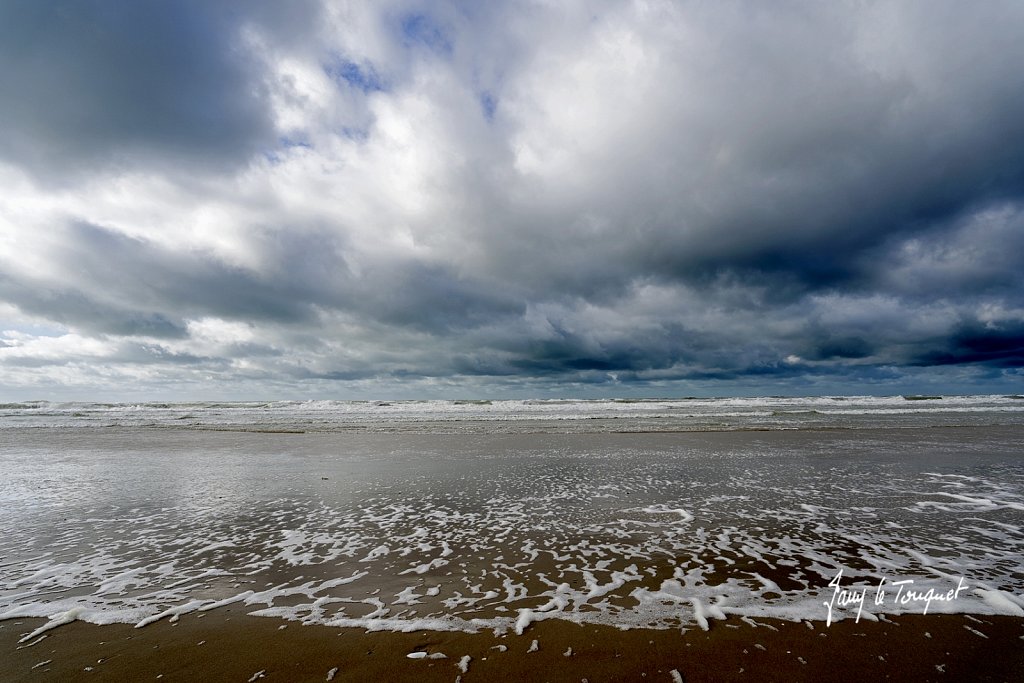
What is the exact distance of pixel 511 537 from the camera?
770 centimetres

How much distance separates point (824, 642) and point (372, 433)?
25784mm

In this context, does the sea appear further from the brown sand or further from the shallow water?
the brown sand

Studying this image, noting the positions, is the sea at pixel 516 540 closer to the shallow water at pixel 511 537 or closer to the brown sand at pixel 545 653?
the shallow water at pixel 511 537

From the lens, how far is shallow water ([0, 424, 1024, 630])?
17.0ft

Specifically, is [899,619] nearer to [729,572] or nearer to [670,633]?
[729,572]

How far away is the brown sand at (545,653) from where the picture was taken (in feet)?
12.5

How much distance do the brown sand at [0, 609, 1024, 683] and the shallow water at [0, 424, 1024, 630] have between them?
0.30 meters

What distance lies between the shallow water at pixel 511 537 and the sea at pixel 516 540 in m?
0.04

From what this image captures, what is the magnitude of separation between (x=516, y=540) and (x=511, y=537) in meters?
0.19

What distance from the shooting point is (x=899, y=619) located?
466cm

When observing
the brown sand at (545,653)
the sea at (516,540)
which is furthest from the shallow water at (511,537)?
the brown sand at (545,653)

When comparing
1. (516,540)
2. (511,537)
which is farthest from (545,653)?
(511,537)

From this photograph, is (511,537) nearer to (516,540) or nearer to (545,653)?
(516,540)

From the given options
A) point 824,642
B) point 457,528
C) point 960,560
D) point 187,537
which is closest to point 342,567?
point 457,528
